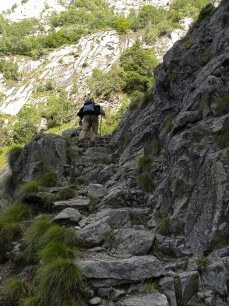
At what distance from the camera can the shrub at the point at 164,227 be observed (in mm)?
6695

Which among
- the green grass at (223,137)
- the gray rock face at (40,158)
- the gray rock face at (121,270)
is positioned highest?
the green grass at (223,137)

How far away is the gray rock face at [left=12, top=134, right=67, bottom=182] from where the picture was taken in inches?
473

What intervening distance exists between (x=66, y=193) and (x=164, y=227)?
3.48 m

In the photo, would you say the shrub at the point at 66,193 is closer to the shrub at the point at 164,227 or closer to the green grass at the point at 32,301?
the shrub at the point at 164,227

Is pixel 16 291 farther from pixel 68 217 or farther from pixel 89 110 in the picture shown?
pixel 89 110

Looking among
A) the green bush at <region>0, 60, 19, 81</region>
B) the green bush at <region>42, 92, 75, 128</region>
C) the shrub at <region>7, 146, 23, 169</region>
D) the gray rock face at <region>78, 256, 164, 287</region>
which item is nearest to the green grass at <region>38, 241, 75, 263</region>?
the gray rock face at <region>78, 256, 164, 287</region>

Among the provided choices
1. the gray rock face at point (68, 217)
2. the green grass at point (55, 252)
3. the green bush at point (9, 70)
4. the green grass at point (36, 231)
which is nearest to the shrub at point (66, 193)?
the gray rock face at point (68, 217)

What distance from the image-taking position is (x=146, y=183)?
888 centimetres

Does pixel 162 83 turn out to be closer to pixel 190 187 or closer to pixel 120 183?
pixel 120 183

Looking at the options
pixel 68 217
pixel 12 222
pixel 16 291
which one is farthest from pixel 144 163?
pixel 16 291

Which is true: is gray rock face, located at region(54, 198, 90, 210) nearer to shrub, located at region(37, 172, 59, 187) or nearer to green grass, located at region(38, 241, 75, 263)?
shrub, located at region(37, 172, 59, 187)

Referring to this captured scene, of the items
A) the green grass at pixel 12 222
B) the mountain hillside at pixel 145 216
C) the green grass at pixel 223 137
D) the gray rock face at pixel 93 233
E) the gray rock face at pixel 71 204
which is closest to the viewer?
the mountain hillside at pixel 145 216

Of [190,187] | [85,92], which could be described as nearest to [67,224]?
[190,187]

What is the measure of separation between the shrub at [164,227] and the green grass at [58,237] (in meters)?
1.81
